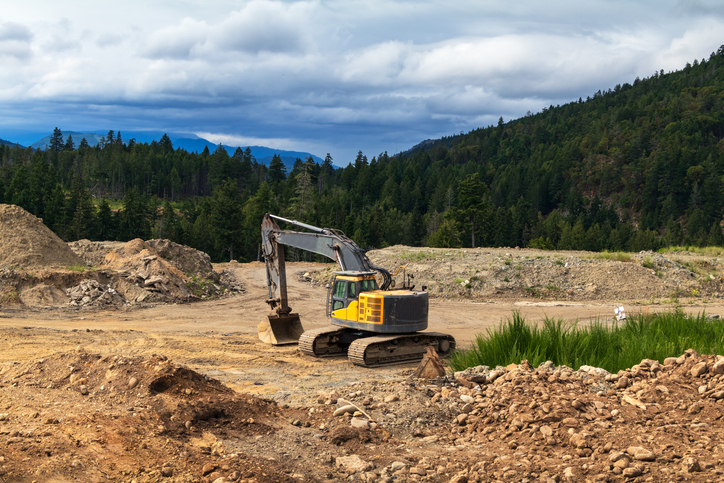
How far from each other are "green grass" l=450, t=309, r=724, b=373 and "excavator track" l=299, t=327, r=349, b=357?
3948mm

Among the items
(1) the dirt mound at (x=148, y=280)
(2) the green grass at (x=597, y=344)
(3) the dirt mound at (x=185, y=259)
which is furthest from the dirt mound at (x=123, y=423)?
(3) the dirt mound at (x=185, y=259)

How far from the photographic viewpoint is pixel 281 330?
15.8 meters

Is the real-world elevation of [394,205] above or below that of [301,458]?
above

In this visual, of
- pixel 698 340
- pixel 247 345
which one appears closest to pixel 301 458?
pixel 698 340

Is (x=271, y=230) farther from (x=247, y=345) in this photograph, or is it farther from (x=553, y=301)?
(x=553, y=301)

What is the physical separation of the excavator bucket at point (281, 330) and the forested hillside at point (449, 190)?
5400cm

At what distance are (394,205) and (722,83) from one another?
11708cm

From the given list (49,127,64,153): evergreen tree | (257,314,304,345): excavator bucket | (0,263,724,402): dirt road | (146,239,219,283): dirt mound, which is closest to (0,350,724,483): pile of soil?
(0,263,724,402): dirt road

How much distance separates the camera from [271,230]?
1609cm

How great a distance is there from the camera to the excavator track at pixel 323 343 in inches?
535

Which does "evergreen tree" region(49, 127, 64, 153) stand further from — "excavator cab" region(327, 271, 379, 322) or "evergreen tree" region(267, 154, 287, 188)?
"excavator cab" region(327, 271, 379, 322)

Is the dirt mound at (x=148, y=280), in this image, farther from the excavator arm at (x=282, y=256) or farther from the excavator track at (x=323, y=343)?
the excavator track at (x=323, y=343)

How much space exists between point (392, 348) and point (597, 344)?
4.62m

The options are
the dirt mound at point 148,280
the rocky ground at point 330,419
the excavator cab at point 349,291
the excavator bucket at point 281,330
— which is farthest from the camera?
the dirt mound at point 148,280
